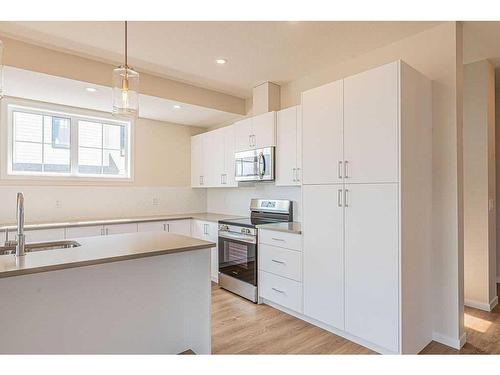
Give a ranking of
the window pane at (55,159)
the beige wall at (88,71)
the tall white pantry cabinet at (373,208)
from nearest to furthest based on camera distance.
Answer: the tall white pantry cabinet at (373,208) → the beige wall at (88,71) → the window pane at (55,159)

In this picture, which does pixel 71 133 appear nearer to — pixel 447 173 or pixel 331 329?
pixel 331 329

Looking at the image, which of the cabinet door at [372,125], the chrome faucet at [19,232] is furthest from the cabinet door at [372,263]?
the chrome faucet at [19,232]

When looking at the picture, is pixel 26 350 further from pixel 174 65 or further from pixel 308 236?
pixel 174 65

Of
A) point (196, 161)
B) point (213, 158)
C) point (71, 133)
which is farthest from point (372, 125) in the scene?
point (71, 133)

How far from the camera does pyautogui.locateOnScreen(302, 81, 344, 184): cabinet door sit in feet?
8.59

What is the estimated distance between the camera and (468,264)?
3.38 meters

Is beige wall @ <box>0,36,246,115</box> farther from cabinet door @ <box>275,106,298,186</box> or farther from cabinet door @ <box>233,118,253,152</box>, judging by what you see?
cabinet door @ <box>275,106,298,186</box>

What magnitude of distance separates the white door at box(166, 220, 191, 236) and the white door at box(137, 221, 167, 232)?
8 centimetres

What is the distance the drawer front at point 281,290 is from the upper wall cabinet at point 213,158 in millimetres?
1449

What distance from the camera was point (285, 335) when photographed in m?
2.65

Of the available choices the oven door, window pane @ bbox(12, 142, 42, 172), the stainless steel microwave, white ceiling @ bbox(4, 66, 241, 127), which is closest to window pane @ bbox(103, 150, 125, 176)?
white ceiling @ bbox(4, 66, 241, 127)

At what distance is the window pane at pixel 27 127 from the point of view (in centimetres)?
372

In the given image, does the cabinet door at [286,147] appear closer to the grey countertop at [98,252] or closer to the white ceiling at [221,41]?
the white ceiling at [221,41]

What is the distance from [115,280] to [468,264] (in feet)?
11.6
